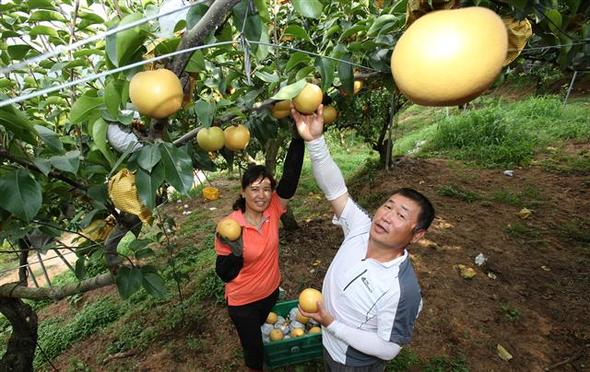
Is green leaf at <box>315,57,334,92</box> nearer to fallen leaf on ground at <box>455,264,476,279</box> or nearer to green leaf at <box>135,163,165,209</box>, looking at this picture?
green leaf at <box>135,163,165,209</box>

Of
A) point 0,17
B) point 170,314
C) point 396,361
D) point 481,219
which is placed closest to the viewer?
point 0,17

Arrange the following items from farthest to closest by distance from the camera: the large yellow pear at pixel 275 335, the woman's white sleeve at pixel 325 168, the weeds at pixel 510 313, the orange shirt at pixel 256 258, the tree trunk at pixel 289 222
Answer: the tree trunk at pixel 289 222, the weeds at pixel 510 313, the large yellow pear at pixel 275 335, the orange shirt at pixel 256 258, the woman's white sleeve at pixel 325 168

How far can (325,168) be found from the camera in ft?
5.46

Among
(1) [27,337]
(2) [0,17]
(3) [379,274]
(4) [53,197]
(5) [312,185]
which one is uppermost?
(2) [0,17]

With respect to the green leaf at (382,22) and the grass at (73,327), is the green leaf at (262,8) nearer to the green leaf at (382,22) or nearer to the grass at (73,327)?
the green leaf at (382,22)

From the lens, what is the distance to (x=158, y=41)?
0.89 meters

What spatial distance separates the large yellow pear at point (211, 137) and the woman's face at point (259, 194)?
0.62m

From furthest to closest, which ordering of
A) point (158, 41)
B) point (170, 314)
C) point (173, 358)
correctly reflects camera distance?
point (170, 314)
point (173, 358)
point (158, 41)

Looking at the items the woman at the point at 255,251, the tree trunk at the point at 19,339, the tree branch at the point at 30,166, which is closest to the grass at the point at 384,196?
the woman at the point at 255,251

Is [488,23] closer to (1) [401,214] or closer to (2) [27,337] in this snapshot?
(1) [401,214]

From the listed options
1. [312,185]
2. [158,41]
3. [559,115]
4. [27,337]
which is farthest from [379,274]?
[559,115]

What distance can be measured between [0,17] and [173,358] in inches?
96.5

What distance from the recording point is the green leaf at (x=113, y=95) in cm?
95

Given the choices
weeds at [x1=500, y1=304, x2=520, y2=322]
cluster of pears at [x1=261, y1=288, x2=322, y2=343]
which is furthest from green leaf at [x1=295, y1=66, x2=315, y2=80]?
weeds at [x1=500, y1=304, x2=520, y2=322]
